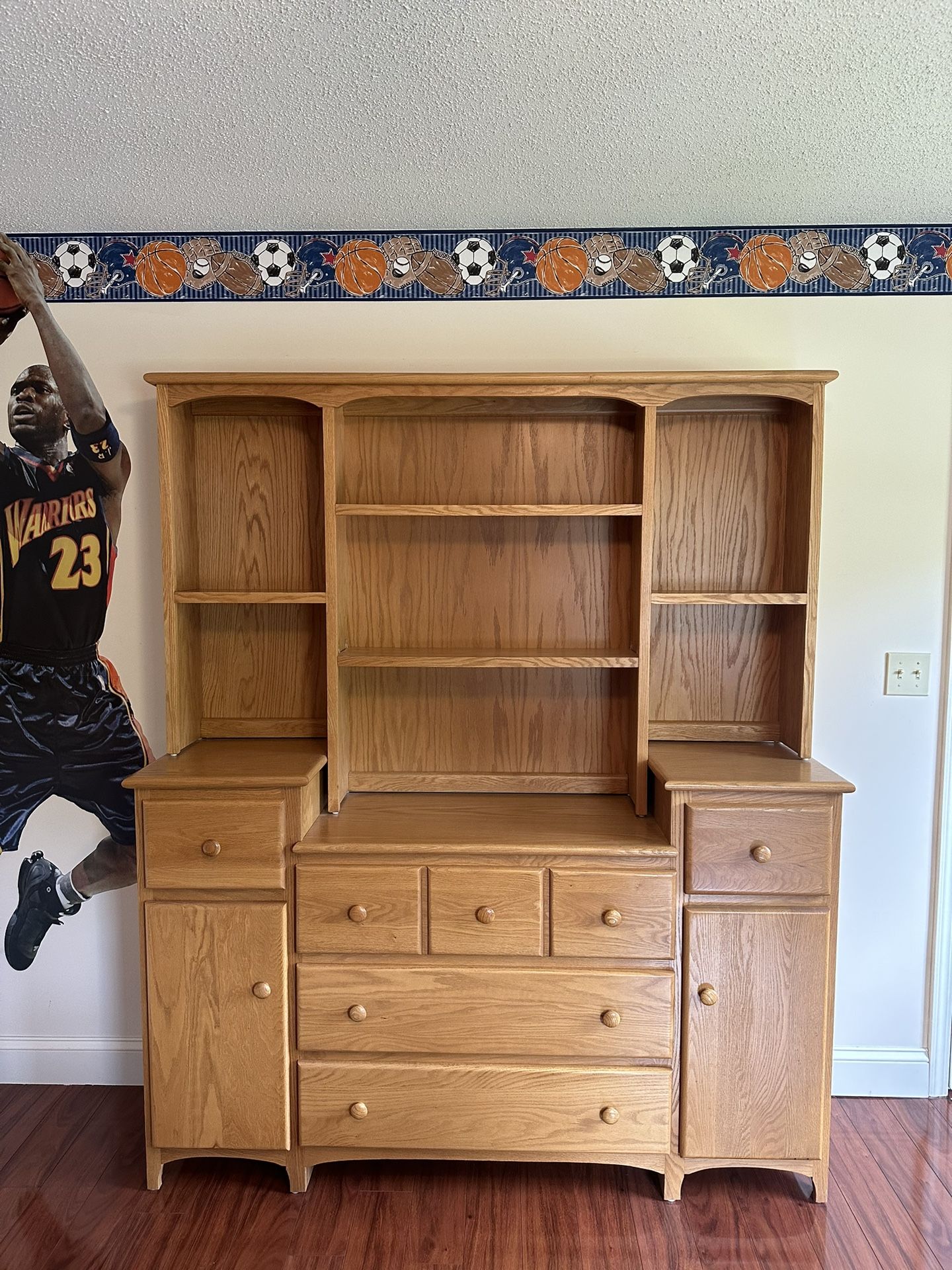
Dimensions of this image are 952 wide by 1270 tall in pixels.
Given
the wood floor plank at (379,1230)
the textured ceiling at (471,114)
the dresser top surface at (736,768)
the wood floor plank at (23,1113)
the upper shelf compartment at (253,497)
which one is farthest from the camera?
the upper shelf compartment at (253,497)

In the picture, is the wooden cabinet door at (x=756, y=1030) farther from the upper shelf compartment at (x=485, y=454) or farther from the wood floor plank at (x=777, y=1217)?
the upper shelf compartment at (x=485, y=454)

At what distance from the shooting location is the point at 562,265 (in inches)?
93.4

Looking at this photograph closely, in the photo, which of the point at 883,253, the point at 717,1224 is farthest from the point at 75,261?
the point at 717,1224

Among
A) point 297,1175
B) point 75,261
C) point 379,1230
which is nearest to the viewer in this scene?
point 379,1230

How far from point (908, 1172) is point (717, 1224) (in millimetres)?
551

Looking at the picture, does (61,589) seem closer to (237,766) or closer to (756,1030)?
(237,766)

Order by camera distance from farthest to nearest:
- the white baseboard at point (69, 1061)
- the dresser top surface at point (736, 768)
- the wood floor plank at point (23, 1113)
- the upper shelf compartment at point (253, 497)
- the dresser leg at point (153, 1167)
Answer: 1. the white baseboard at point (69, 1061)
2. the upper shelf compartment at point (253, 497)
3. the wood floor plank at point (23, 1113)
4. the dresser leg at point (153, 1167)
5. the dresser top surface at point (736, 768)

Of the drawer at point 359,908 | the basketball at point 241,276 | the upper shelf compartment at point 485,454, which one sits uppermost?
→ the basketball at point 241,276

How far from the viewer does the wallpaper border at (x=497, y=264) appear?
2350 mm

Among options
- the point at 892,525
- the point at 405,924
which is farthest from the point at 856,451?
the point at 405,924

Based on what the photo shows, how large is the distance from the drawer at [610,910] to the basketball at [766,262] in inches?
62.9

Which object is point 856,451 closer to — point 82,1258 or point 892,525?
point 892,525

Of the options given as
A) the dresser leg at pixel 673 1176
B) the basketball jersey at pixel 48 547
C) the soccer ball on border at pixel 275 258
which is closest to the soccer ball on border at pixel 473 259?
the soccer ball on border at pixel 275 258

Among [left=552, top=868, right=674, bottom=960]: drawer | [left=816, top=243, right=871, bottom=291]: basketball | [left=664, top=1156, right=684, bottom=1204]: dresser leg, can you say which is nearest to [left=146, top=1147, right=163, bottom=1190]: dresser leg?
[left=552, top=868, right=674, bottom=960]: drawer
